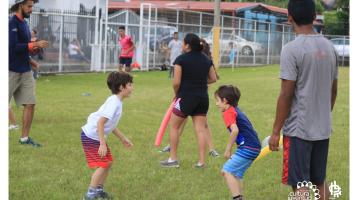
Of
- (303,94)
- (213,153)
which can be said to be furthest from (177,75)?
(303,94)

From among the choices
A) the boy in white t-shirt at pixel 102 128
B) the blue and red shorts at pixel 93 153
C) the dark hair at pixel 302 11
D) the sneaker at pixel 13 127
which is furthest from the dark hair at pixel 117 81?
the sneaker at pixel 13 127

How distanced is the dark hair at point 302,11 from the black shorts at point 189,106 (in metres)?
3.35

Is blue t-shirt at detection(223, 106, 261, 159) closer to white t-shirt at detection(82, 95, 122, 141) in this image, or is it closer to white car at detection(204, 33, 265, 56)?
white t-shirt at detection(82, 95, 122, 141)

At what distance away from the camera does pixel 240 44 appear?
36.7 metres

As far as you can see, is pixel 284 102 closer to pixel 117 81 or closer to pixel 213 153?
pixel 117 81

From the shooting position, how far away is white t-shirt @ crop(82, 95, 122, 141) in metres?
6.21

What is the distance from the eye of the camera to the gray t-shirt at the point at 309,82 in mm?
4922

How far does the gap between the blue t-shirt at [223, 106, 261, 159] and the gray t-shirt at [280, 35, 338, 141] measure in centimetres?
109

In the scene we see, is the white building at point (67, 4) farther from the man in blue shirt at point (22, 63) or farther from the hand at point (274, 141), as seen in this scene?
the hand at point (274, 141)

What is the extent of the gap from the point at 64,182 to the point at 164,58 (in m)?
23.6

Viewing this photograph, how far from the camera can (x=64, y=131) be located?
1078cm

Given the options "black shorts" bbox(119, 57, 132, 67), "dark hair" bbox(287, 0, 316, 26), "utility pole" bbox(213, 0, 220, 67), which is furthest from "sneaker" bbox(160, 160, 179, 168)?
"utility pole" bbox(213, 0, 220, 67)

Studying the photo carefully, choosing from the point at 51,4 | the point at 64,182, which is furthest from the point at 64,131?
the point at 51,4

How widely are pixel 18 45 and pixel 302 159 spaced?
518 cm
